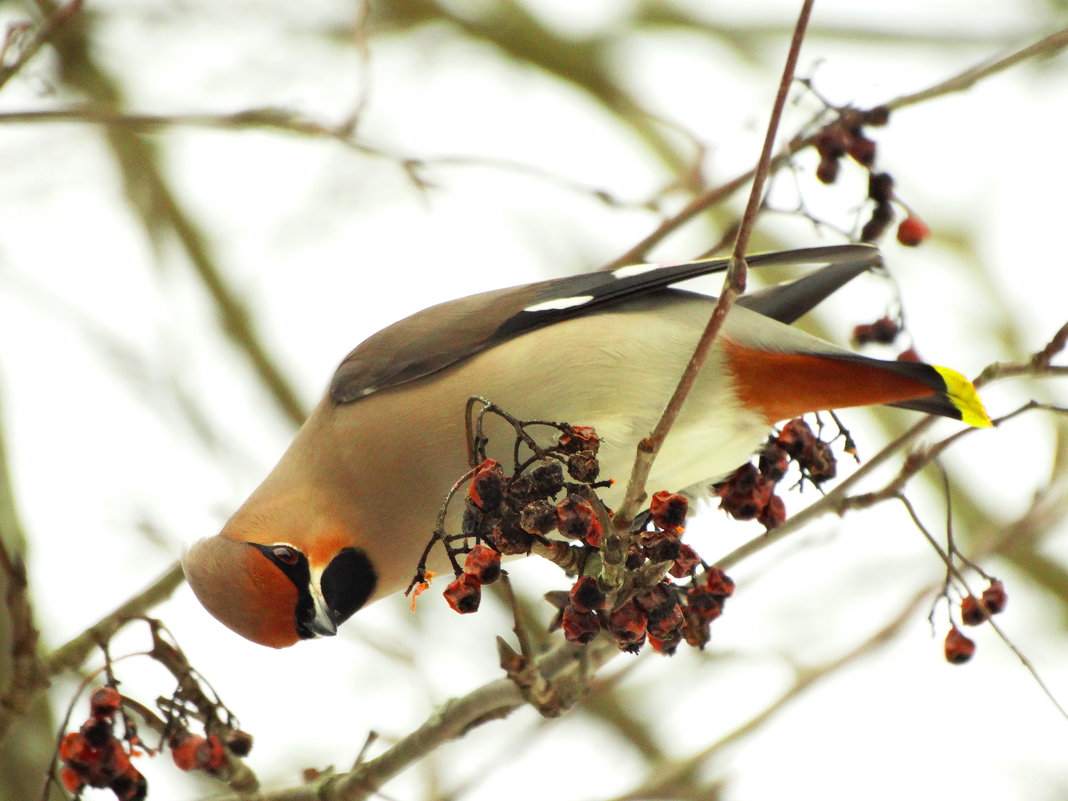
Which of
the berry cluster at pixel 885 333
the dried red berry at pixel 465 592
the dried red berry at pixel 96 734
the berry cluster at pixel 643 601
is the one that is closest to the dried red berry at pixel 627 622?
the berry cluster at pixel 643 601

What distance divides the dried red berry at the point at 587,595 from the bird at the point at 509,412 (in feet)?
2.83

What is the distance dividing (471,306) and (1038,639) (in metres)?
2.99

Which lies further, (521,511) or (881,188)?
(881,188)

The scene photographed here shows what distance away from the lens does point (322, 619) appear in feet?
10.2

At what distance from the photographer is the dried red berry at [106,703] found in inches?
105

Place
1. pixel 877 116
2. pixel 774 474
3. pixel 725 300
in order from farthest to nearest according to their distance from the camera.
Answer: pixel 774 474 < pixel 877 116 < pixel 725 300

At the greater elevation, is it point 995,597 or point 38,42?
point 38,42

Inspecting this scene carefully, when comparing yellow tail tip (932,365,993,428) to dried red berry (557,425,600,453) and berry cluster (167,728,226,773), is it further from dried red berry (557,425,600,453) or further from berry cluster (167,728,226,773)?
berry cluster (167,728,226,773)

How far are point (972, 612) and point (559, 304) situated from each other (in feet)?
4.48

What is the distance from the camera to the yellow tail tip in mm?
3027

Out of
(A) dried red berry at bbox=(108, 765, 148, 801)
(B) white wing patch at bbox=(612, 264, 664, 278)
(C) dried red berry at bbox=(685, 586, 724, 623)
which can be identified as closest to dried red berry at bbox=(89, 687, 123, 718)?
(A) dried red berry at bbox=(108, 765, 148, 801)

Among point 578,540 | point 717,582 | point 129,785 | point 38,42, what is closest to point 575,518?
point 578,540

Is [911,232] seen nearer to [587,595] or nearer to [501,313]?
[501,313]

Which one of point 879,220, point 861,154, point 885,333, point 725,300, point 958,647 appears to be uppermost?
point 861,154
